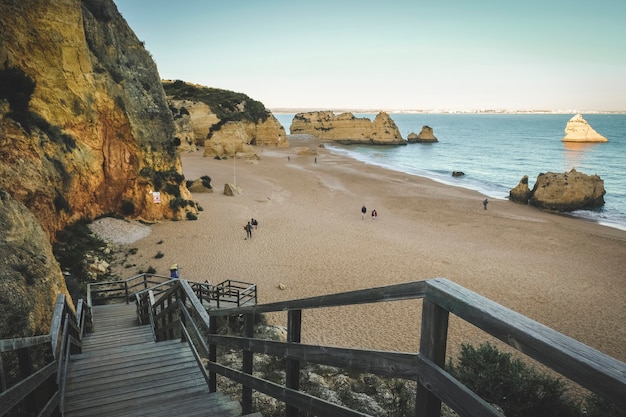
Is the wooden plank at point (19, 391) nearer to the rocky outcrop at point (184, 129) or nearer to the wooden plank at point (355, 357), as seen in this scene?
the wooden plank at point (355, 357)

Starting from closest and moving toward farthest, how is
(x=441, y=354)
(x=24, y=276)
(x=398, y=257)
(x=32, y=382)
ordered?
(x=441, y=354) < (x=32, y=382) < (x=24, y=276) < (x=398, y=257)

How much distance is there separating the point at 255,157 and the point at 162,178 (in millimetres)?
34670

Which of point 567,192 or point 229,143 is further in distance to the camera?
point 229,143

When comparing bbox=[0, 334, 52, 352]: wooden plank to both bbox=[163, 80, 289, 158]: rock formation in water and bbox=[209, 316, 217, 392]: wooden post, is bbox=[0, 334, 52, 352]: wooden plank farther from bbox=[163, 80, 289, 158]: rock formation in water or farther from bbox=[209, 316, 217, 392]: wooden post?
bbox=[163, 80, 289, 158]: rock formation in water

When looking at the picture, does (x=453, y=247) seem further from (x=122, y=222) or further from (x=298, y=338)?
(x=298, y=338)

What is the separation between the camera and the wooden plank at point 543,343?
1035 millimetres

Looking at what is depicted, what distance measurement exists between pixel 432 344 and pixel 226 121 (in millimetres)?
65446

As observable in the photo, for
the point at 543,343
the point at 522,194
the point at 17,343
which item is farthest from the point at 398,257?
the point at 522,194

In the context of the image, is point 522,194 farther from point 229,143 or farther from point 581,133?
point 581,133

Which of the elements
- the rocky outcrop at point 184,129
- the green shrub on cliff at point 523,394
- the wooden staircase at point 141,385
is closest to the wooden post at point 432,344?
the wooden staircase at point 141,385

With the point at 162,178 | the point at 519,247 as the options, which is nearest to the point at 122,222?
the point at 162,178

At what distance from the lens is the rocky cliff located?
53.0ft

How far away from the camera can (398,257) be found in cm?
2158

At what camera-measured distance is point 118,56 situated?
957 inches
